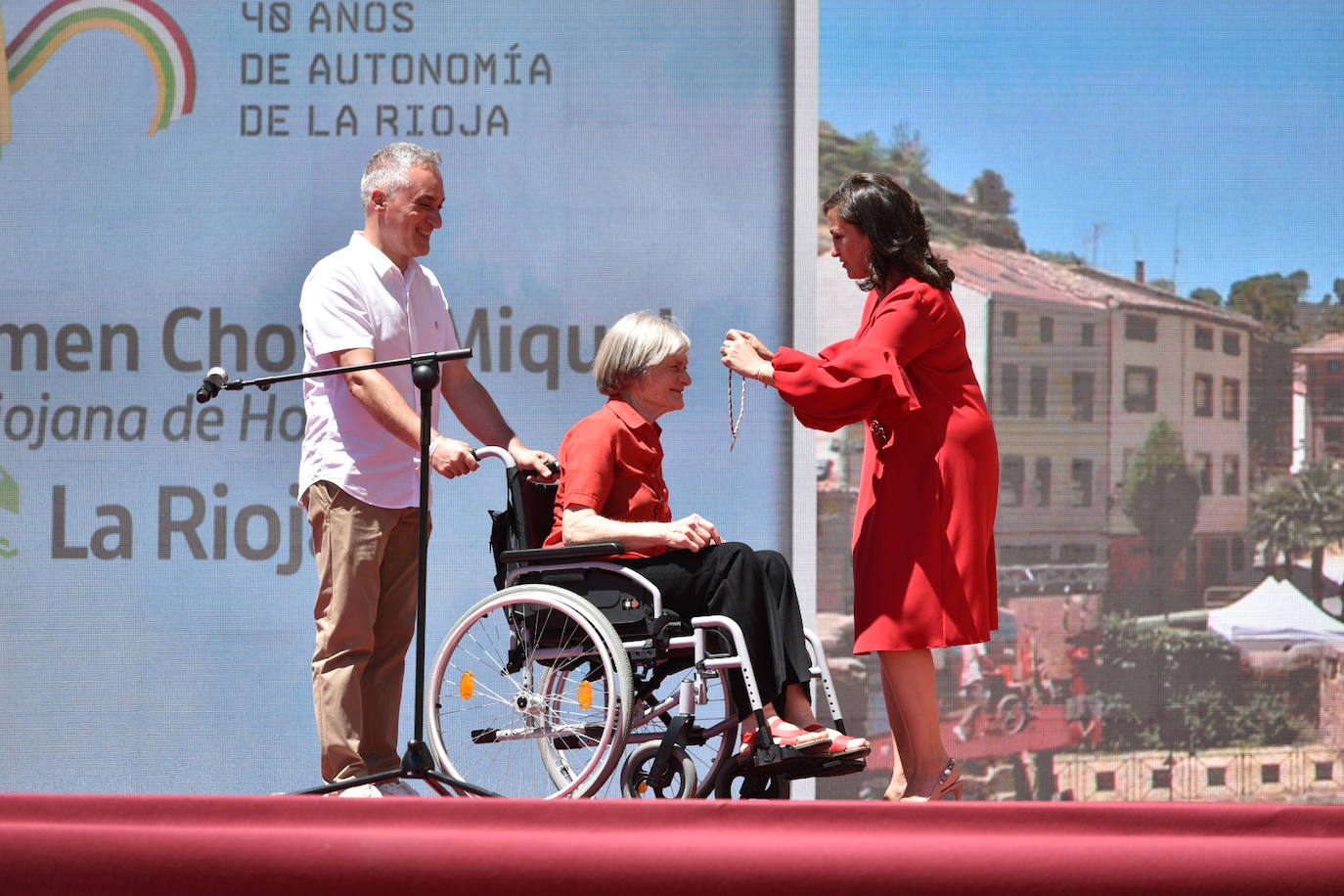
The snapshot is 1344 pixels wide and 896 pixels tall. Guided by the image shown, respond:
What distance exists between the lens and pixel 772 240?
13.7 feet

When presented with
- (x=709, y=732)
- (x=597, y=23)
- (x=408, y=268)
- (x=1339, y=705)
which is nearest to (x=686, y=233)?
(x=597, y=23)

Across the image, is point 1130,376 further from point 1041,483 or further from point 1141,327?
point 1041,483

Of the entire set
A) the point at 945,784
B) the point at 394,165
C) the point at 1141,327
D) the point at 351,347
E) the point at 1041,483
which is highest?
the point at 394,165

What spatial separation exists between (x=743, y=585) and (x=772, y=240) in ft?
5.88

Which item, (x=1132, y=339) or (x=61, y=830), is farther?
(x=1132, y=339)

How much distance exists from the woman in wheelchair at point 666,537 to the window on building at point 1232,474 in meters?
2.06

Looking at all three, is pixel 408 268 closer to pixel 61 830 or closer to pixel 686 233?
pixel 686 233

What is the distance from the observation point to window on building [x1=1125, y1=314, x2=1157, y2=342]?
14.0ft

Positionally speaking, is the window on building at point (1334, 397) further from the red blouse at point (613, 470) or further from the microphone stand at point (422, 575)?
the microphone stand at point (422, 575)

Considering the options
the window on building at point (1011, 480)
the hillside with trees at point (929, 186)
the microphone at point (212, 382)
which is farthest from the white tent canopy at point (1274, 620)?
the microphone at point (212, 382)

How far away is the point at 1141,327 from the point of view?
14.0 ft

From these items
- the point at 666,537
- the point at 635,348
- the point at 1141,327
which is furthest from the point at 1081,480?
the point at 666,537

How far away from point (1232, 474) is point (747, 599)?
224 cm

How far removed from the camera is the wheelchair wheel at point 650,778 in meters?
2.62
